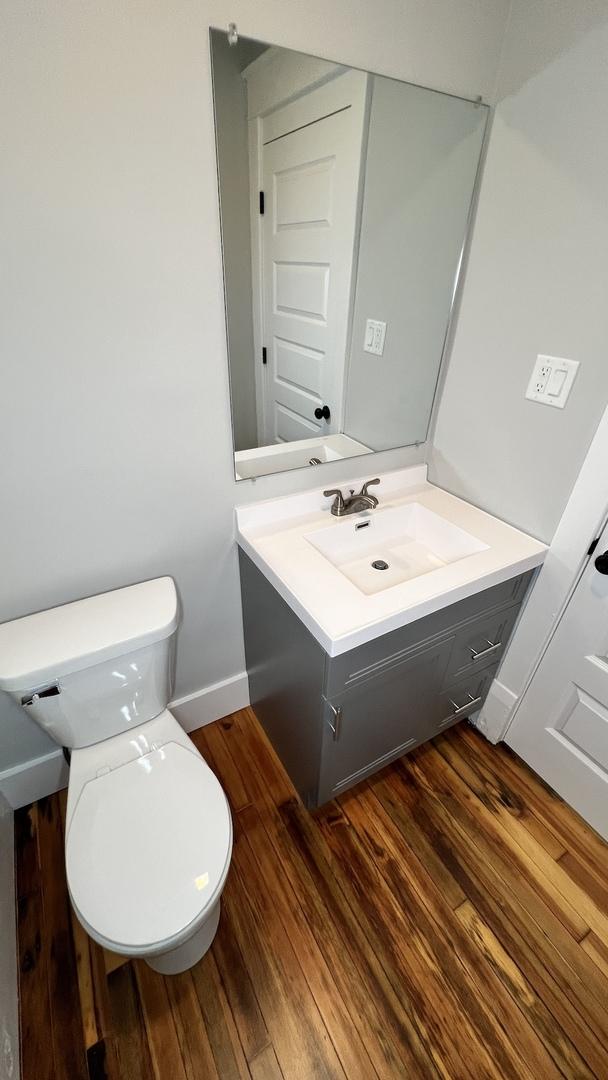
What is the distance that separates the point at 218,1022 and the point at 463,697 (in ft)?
3.50

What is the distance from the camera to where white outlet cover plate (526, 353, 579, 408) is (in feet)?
3.45

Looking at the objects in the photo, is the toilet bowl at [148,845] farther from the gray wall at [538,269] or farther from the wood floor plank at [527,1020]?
the gray wall at [538,269]

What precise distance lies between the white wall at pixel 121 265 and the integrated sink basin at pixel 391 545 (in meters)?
0.36

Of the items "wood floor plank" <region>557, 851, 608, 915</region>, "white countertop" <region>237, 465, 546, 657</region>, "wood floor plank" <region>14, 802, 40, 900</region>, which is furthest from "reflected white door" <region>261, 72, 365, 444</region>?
"wood floor plank" <region>557, 851, 608, 915</region>

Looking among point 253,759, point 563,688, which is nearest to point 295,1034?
point 253,759

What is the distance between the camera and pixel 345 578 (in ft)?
3.45

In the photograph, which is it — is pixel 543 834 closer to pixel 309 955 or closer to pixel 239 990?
pixel 309 955

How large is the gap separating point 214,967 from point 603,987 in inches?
38.9

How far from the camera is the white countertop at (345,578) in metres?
0.94

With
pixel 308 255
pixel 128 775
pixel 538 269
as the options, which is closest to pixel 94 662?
pixel 128 775

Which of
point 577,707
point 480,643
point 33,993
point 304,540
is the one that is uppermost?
point 304,540

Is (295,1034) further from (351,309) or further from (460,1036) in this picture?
(351,309)

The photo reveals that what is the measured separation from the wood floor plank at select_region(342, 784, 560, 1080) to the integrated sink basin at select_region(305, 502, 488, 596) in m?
0.77

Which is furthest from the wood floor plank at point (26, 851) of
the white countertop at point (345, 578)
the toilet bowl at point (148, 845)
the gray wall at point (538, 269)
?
the gray wall at point (538, 269)
